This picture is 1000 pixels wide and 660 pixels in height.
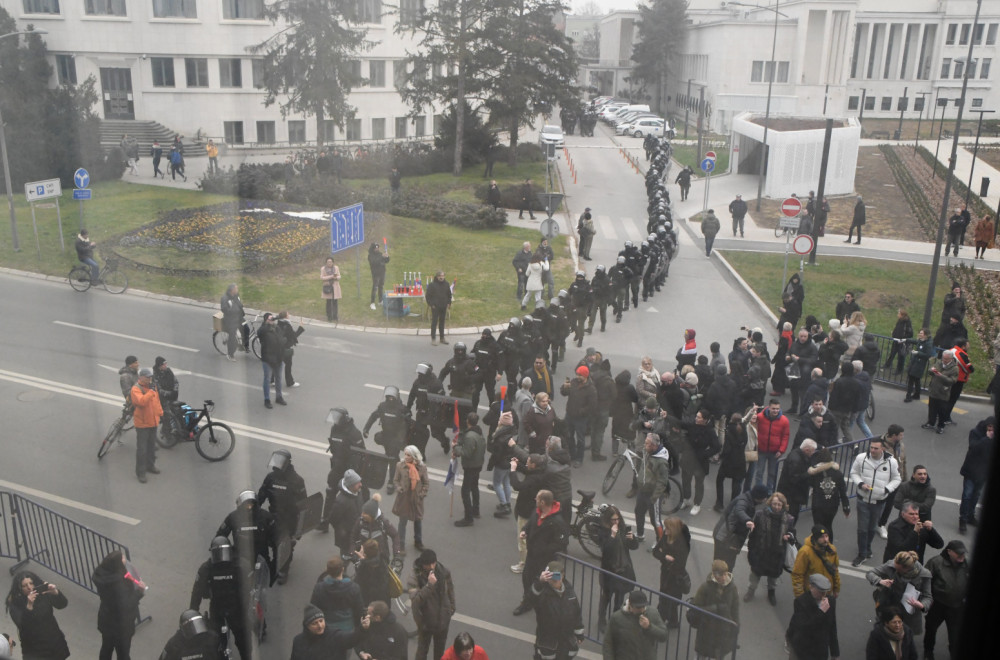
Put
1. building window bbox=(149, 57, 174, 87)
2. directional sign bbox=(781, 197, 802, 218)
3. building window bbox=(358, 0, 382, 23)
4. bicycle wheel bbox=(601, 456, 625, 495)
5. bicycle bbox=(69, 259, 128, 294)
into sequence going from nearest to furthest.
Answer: bicycle wheel bbox=(601, 456, 625, 495)
bicycle bbox=(69, 259, 128, 294)
directional sign bbox=(781, 197, 802, 218)
building window bbox=(149, 57, 174, 87)
building window bbox=(358, 0, 382, 23)

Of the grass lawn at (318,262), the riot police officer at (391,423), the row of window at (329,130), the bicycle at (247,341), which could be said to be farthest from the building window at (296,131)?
the riot police officer at (391,423)

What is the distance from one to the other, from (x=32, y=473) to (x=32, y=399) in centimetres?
297

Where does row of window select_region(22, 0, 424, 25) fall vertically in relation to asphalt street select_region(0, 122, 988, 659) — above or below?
above

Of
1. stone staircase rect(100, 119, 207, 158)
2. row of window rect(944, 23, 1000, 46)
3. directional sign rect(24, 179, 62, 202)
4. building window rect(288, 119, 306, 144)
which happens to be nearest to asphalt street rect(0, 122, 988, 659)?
directional sign rect(24, 179, 62, 202)

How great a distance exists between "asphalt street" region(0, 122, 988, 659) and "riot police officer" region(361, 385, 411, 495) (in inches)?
31.4

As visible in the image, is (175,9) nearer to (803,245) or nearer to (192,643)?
(803,245)

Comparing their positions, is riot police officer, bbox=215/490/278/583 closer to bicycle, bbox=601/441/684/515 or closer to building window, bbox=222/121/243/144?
bicycle, bbox=601/441/684/515

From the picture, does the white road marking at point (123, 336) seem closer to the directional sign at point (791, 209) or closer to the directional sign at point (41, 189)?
the directional sign at point (41, 189)

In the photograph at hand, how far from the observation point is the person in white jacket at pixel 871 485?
31.5 feet

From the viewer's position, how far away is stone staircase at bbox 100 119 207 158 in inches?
1753

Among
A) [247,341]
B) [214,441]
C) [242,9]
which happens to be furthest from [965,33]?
[214,441]

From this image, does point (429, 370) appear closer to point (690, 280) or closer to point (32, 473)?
point (32, 473)

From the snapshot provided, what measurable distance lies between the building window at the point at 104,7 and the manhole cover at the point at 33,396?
37957 mm

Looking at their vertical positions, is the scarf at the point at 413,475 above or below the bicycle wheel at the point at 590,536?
above
